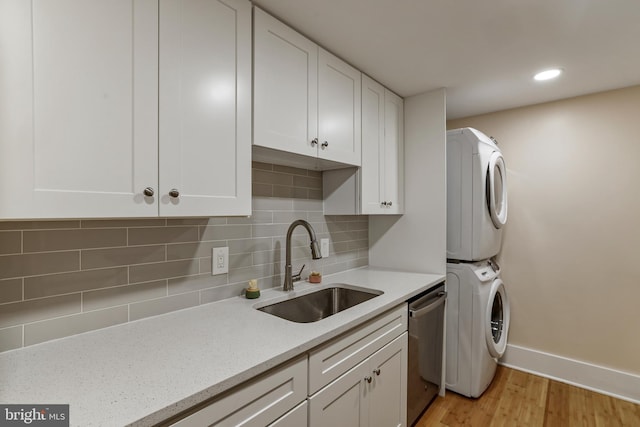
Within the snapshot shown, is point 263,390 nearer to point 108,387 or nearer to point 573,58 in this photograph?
point 108,387

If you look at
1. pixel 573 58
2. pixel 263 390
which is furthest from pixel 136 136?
pixel 573 58

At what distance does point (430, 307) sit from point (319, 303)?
0.69 meters

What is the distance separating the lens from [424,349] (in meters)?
1.92

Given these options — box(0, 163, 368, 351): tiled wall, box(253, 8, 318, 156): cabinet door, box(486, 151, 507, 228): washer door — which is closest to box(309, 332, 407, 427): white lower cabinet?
box(0, 163, 368, 351): tiled wall

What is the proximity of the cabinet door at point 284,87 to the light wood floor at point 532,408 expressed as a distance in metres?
1.91

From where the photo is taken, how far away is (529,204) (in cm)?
257

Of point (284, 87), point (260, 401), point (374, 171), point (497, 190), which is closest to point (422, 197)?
point (374, 171)

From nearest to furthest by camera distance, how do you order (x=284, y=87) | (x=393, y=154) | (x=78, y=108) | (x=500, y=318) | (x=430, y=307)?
(x=78, y=108)
(x=284, y=87)
(x=430, y=307)
(x=393, y=154)
(x=500, y=318)

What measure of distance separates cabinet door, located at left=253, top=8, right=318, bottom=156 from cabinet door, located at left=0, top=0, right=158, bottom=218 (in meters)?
0.43

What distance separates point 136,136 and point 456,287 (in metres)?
2.15

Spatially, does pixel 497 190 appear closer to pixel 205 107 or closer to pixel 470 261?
pixel 470 261

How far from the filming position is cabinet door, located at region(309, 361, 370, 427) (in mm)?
1122

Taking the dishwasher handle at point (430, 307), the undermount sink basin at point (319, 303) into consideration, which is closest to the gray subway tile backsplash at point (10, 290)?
the undermount sink basin at point (319, 303)

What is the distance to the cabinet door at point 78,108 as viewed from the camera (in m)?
0.74
